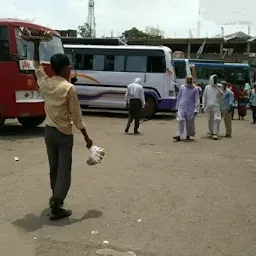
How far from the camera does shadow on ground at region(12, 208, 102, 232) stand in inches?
196

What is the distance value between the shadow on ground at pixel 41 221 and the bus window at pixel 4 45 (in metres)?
6.64

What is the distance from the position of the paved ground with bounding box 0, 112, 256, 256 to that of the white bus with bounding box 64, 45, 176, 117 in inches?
342

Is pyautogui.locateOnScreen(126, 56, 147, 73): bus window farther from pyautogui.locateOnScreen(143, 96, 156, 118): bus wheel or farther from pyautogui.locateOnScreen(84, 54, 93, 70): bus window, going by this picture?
A: pyautogui.locateOnScreen(84, 54, 93, 70): bus window

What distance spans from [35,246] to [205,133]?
10543 mm

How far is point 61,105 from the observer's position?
5109 mm

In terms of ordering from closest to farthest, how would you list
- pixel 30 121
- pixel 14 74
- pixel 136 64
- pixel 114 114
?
pixel 14 74 < pixel 30 121 < pixel 136 64 < pixel 114 114

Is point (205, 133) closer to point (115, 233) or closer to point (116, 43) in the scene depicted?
point (116, 43)

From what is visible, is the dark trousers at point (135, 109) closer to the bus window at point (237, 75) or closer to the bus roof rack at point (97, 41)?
the bus roof rack at point (97, 41)

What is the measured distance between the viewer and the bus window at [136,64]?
19.2 meters

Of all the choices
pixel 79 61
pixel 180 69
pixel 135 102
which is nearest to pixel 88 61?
pixel 79 61

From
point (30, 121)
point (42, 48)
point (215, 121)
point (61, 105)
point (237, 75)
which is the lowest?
point (30, 121)

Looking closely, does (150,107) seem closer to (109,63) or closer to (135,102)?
(109,63)

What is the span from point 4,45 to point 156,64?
8788mm

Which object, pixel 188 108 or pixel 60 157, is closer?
pixel 60 157
